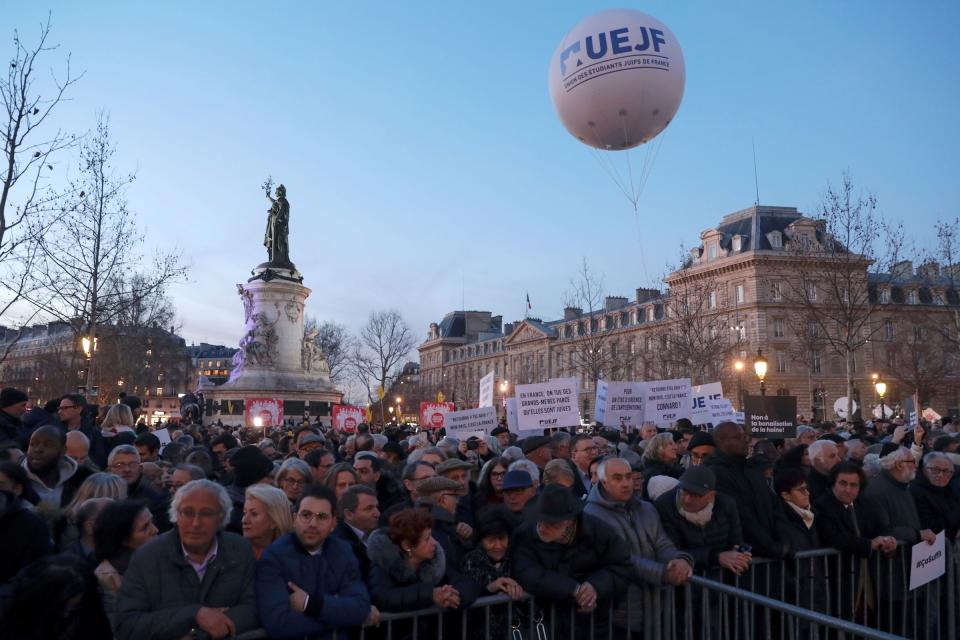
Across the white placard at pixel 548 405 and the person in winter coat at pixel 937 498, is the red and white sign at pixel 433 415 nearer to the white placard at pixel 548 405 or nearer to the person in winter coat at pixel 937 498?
the white placard at pixel 548 405

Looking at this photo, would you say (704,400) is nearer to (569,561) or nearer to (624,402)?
(624,402)

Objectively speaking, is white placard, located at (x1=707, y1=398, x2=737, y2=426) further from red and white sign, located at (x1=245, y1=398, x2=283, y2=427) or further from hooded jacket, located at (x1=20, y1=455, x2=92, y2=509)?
red and white sign, located at (x1=245, y1=398, x2=283, y2=427)

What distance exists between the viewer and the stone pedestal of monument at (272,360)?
125ft

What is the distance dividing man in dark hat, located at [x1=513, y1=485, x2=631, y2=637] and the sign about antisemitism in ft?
26.3

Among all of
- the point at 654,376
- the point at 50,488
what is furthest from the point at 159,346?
the point at 50,488

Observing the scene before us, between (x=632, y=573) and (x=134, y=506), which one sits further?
(x=632, y=573)

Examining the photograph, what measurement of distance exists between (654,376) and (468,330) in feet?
203

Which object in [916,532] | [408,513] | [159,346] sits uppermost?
[159,346]

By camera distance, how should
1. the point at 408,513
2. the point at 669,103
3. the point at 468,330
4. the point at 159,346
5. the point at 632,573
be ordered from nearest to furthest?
1. the point at 408,513
2. the point at 632,573
3. the point at 669,103
4. the point at 159,346
5. the point at 468,330

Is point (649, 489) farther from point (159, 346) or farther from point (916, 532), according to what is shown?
point (159, 346)

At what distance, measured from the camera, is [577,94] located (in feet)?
Result: 55.6

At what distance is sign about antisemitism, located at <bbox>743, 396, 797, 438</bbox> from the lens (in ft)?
40.6

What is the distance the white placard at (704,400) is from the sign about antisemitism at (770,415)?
3.46 meters

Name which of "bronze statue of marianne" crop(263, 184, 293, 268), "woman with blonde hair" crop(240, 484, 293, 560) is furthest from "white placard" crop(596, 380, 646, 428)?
"bronze statue of marianne" crop(263, 184, 293, 268)
